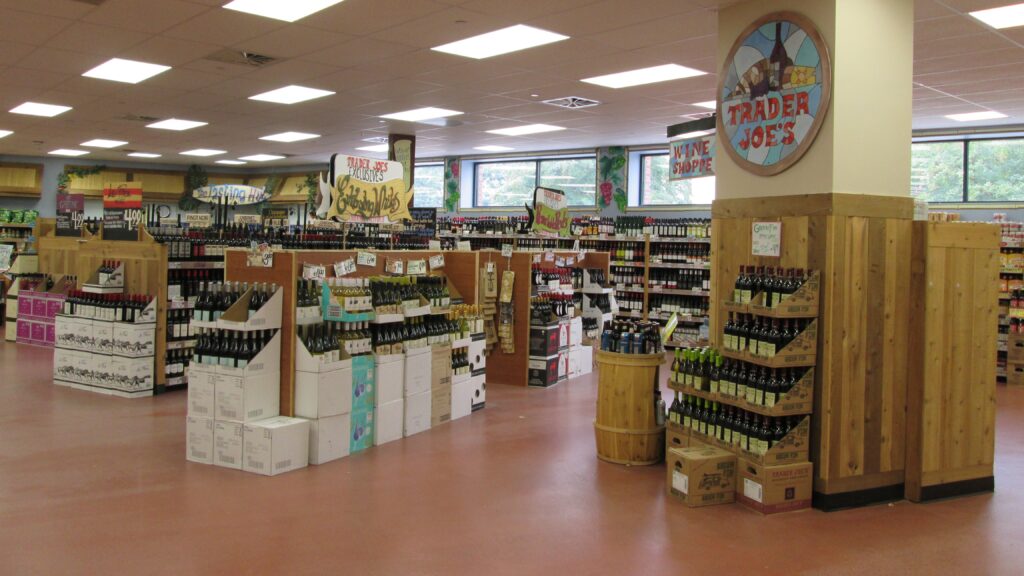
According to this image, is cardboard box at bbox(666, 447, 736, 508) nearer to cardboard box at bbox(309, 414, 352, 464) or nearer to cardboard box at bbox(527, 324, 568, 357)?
cardboard box at bbox(309, 414, 352, 464)

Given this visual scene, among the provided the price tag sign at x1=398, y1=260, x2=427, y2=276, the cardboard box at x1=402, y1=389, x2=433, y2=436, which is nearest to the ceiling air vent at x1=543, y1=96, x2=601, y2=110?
the price tag sign at x1=398, y1=260, x2=427, y2=276

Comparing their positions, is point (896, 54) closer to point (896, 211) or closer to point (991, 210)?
point (896, 211)

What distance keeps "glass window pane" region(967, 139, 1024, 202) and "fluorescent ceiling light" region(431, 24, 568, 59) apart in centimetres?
785

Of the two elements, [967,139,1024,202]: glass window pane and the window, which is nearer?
[967,139,1024,202]: glass window pane

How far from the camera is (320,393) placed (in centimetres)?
543

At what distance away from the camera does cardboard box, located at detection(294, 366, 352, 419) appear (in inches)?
213

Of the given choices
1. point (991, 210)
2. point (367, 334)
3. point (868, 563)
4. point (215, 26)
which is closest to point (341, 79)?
point (215, 26)

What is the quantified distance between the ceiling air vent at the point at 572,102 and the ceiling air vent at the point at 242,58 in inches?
145

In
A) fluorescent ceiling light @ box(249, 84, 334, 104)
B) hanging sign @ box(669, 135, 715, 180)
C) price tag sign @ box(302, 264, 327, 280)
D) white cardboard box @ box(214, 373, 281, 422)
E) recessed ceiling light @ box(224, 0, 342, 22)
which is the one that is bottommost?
white cardboard box @ box(214, 373, 281, 422)

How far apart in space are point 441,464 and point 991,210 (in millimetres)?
9655

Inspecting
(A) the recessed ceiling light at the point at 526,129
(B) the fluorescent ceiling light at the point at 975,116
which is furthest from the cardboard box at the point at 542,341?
(B) the fluorescent ceiling light at the point at 975,116

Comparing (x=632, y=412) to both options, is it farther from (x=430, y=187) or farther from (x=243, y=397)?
(x=430, y=187)

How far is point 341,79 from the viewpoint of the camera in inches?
346

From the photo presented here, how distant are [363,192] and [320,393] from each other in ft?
7.10
